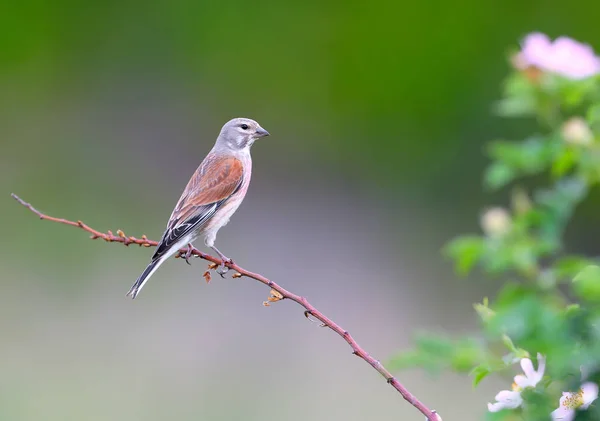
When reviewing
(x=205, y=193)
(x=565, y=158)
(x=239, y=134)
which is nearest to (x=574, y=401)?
(x=565, y=158)

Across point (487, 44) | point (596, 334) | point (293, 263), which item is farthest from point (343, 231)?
point (596, 334)

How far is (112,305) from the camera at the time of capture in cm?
659

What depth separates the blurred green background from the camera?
6.53 meters

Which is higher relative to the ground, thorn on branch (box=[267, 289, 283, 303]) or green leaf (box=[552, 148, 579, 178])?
green leaf (box=[552, 148, 579, 178])

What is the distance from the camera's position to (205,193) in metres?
2.97

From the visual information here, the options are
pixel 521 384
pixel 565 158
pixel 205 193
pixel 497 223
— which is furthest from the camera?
pixel 205 193

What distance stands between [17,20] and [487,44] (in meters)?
4.35

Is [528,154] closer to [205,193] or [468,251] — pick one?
[468,251]

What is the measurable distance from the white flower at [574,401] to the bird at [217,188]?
65.0 inches

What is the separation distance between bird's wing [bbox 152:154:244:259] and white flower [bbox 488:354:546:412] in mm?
1542

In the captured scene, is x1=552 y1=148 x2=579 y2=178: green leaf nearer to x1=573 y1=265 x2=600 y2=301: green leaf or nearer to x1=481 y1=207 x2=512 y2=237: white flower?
x1=481 y1=207 x2=512 y2=237: white flower

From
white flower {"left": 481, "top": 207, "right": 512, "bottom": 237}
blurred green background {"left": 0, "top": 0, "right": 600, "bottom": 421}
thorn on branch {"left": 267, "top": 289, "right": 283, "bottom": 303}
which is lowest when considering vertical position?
thorn on branch {"left": 267, "top": 289, "right": 283, "bottom": 303}

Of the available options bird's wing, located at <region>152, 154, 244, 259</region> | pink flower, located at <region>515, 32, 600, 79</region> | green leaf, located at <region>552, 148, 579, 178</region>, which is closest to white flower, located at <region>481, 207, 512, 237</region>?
green leaf, located at <region>552, 148, 579, 178</region>

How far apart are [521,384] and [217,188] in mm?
1894
